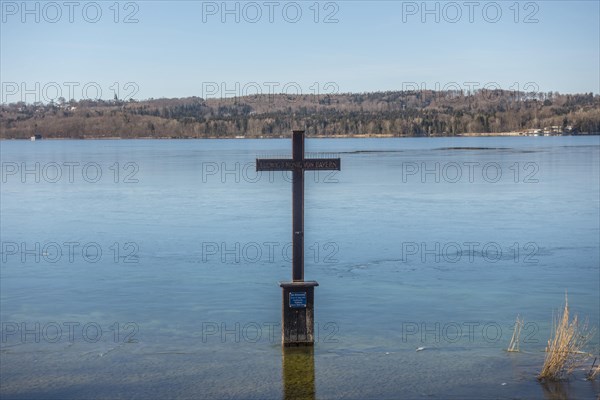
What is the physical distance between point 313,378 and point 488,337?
2.75 meters

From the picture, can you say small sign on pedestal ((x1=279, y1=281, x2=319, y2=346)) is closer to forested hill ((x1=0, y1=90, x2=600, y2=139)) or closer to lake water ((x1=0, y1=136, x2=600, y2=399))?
lake water ((x1=0, y1=136, x2=600, y2=399))

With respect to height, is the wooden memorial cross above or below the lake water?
above

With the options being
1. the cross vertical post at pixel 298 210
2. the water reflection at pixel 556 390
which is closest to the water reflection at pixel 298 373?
the cross vertical post at pixel 298 210

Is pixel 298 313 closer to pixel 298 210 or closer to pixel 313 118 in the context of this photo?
pixel 298 210

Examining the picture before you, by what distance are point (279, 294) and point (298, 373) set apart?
4253mm

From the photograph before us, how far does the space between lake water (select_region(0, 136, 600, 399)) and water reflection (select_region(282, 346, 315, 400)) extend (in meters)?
0.03

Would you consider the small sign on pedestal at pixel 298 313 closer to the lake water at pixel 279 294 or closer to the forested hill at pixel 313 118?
the lake water at pixel 279 294

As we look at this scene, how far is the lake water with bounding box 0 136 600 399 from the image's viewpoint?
29.3 feet

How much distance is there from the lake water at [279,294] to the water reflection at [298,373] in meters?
0.03

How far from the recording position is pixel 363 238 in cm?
1941

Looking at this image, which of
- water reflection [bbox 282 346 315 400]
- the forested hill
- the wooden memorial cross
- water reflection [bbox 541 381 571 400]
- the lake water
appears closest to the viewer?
water reflection [bbox 541 381 571 400]

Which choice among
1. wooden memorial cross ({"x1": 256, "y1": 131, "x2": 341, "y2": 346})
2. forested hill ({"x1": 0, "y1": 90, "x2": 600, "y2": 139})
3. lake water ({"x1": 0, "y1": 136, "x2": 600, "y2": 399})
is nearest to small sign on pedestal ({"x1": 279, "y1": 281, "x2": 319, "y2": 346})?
wooden memorial cross ({"x1": 256, "y1": 131, "x2": 341, "y2": 346})

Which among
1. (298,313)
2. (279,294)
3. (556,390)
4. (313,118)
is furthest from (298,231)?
(313,118)

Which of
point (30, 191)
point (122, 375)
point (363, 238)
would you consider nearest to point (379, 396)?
point (122, 375)
